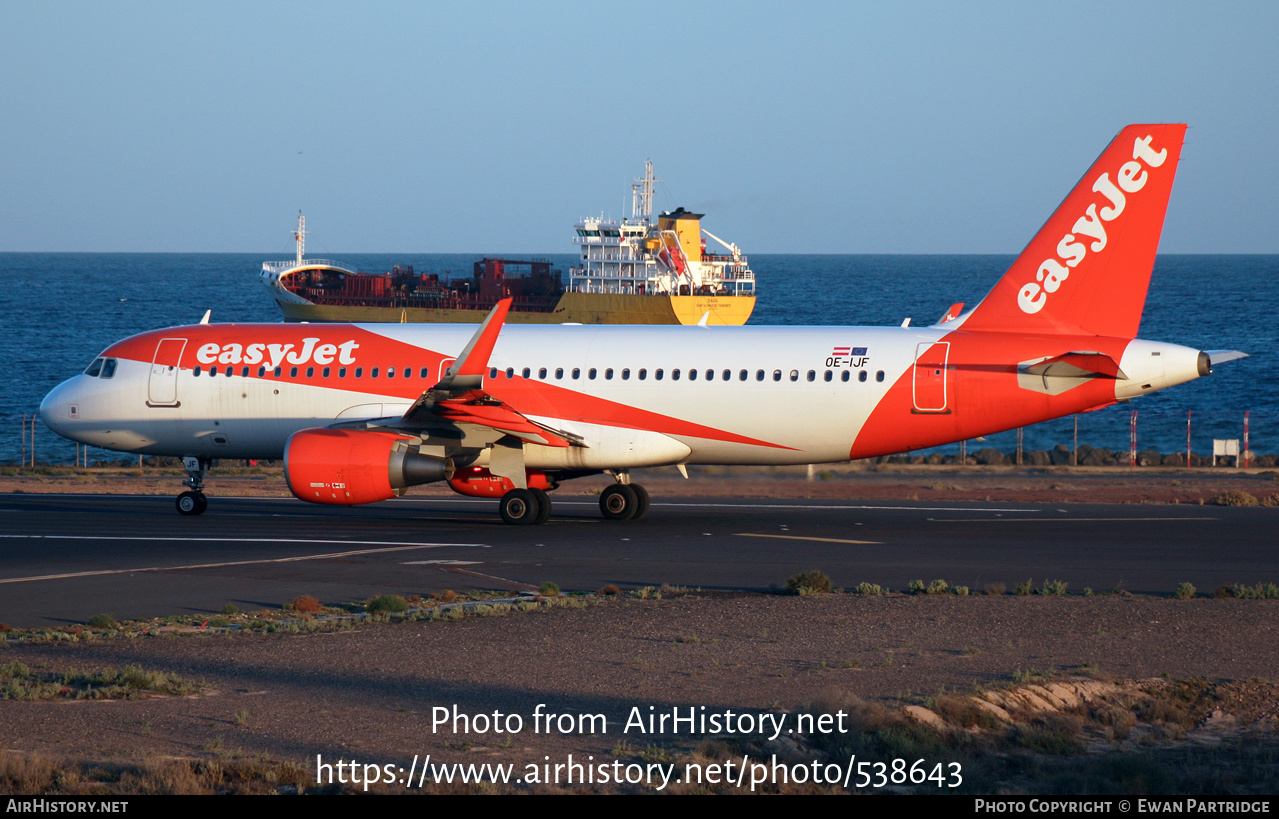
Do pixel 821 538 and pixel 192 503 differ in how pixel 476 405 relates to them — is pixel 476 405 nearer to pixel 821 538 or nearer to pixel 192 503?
pixel 821 538

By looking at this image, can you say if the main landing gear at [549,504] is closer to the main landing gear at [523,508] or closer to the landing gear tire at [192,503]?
the main landing gear at [523,508]

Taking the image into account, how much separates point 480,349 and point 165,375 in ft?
25.1

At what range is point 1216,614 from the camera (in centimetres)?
1478

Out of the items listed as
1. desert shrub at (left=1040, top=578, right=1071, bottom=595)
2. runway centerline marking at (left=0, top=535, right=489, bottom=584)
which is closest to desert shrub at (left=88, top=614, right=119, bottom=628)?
runway centerline marking at (left=0, top=535, right=489, bottom=584)

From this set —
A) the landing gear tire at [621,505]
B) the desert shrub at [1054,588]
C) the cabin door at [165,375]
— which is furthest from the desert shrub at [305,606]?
the cabin door at [165,375]

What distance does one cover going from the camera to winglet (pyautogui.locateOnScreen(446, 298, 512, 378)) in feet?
75.7

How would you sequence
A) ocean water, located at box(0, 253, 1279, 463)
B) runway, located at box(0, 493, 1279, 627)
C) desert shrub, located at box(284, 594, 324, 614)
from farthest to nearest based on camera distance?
ocean water, located at box(0, 253, 1279, 463)
runway, located at box(0, 493, 1279, 627)
desert shrub, located at box(284, 594, 324, 614)

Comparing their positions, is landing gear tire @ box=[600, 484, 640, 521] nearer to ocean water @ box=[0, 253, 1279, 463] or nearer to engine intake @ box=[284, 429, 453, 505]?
engine intake @ box=[284, 429, 453, 505]

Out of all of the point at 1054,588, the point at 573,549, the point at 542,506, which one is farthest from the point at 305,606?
the point at 542,506

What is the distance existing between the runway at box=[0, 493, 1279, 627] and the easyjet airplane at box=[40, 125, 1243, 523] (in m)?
1.33

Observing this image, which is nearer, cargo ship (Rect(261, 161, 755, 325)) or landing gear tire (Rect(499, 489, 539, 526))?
landing gear tire (Rect(499, 489, 539, 526))

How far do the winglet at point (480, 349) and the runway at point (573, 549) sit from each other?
2891 mm

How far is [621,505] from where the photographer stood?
25.8 meters

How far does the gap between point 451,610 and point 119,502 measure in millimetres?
17039
